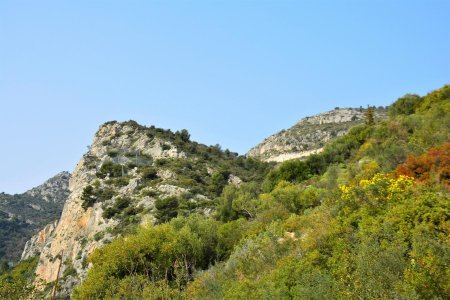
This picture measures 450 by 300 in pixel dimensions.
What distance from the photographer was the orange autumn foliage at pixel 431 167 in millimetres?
30016

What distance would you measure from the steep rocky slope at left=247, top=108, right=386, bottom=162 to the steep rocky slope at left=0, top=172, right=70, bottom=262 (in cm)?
7020

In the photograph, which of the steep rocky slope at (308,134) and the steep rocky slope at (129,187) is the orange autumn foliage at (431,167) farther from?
the steep rocky slope at (308,134)

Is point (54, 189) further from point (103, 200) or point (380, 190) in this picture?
point (380, 190)

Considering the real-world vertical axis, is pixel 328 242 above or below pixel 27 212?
below

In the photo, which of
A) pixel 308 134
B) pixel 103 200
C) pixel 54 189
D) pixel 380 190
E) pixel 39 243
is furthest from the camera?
pixel 54 189

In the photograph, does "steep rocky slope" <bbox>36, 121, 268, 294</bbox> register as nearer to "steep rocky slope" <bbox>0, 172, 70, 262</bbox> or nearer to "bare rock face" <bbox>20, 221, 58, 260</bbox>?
"bare rock face" <bbox>20, 221, 58, 260</bbox>

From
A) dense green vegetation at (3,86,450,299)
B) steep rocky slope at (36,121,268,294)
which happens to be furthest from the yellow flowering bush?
steep rocky slope at (36,121,268,294)

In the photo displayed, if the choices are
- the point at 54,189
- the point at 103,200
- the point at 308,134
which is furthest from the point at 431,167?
the point at 54,189

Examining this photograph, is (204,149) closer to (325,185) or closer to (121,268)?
(325,185)

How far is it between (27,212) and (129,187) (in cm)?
10051

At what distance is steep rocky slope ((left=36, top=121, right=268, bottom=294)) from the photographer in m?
59.9

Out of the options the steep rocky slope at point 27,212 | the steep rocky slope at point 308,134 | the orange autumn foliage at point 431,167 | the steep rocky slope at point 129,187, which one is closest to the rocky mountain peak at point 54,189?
the steep rocky slope at point 27,212

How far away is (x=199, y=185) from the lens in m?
69.2

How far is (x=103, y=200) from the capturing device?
220ft
